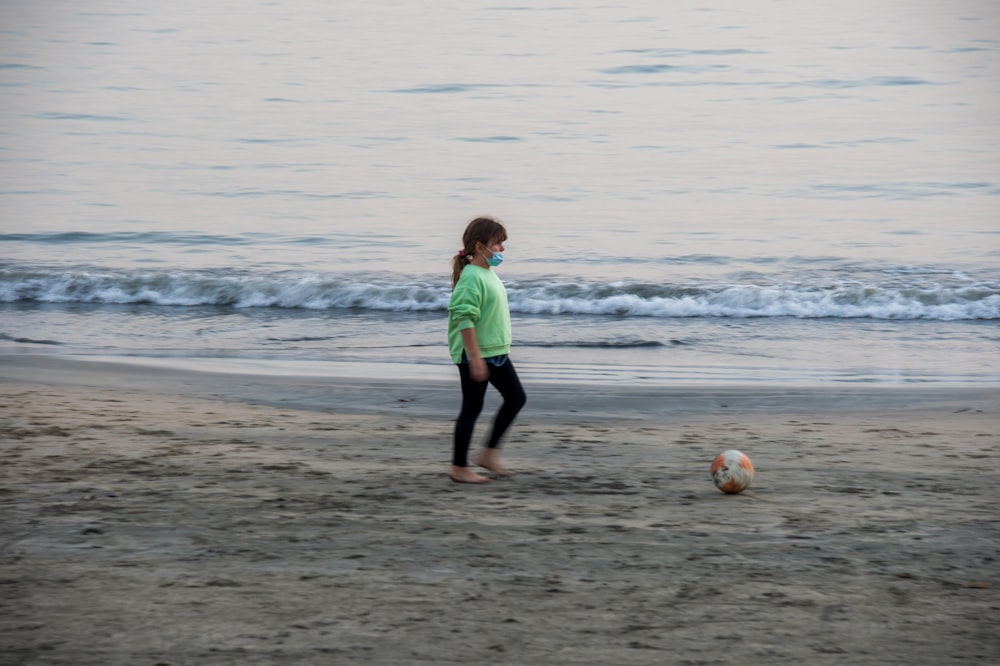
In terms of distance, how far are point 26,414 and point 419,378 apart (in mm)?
3163

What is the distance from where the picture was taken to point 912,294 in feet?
49.6

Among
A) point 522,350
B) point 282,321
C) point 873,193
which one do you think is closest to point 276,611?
point 522,350

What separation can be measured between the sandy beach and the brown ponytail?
113cm

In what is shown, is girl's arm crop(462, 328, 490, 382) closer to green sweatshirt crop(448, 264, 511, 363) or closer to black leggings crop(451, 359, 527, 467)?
green sweatshirt crop(448, 264, 511, 363)

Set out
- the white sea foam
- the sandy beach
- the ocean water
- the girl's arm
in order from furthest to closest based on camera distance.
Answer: the white sea foam
the ocean water
the girl's arm
the sandy beach

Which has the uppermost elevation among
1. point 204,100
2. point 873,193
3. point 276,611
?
point 204,100

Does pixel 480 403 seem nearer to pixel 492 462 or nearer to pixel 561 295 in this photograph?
pixel 492 462

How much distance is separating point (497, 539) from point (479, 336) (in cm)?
131

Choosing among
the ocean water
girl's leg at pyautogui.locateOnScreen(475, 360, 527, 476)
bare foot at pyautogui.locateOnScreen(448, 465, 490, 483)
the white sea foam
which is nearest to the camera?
bare foot at pyautogui.locateOnScreen(448, 465, 490, 483)

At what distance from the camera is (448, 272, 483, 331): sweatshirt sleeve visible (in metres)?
5.84

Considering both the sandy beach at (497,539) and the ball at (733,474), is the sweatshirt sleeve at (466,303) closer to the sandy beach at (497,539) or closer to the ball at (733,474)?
the sandy beach at (497,539)

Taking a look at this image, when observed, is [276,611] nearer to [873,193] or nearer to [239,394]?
[239,394]

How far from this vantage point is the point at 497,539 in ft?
16.4

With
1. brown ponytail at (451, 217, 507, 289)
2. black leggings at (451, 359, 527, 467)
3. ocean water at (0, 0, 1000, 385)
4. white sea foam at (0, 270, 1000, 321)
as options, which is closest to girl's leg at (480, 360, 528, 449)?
black leggings at (451, 359, 527, 467)
